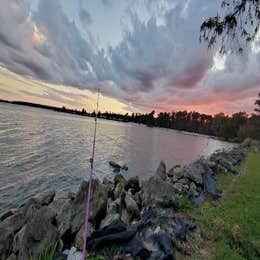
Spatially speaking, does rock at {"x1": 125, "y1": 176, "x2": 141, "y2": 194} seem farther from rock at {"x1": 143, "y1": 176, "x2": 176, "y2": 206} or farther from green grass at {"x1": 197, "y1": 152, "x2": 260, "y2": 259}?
green grass at {"x1": 197, "y1": 152, "x2": 260, "y2": 259}

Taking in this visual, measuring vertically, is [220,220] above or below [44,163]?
above

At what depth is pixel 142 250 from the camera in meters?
2.81

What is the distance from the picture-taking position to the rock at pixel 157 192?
5273 mm

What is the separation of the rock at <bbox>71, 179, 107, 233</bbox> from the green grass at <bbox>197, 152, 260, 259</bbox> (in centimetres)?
288

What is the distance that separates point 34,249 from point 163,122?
502ft

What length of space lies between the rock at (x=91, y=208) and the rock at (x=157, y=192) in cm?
143

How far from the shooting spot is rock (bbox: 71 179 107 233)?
486cm

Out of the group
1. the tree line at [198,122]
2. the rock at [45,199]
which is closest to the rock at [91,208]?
the rock at [45,199]

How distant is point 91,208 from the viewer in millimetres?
5312

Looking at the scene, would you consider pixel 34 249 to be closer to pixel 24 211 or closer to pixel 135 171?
pixel 24 211

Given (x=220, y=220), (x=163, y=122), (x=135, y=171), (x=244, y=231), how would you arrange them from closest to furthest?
(x=244, y=231) → (x=220, y=220) → (x=135, y=171) → (x=163, y=122)

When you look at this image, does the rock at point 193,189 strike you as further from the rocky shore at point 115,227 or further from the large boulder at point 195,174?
the large boulder at point 195,174

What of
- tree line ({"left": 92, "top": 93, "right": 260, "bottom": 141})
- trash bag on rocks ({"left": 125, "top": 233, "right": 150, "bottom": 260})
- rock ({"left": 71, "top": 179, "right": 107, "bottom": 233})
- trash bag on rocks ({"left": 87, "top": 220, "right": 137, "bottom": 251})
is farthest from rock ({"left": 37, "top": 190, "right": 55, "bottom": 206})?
tree line ({"left": 92, "top": 93, "right": 260, "bottom": 141})

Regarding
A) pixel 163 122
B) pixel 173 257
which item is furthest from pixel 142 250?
pixel 163 122
